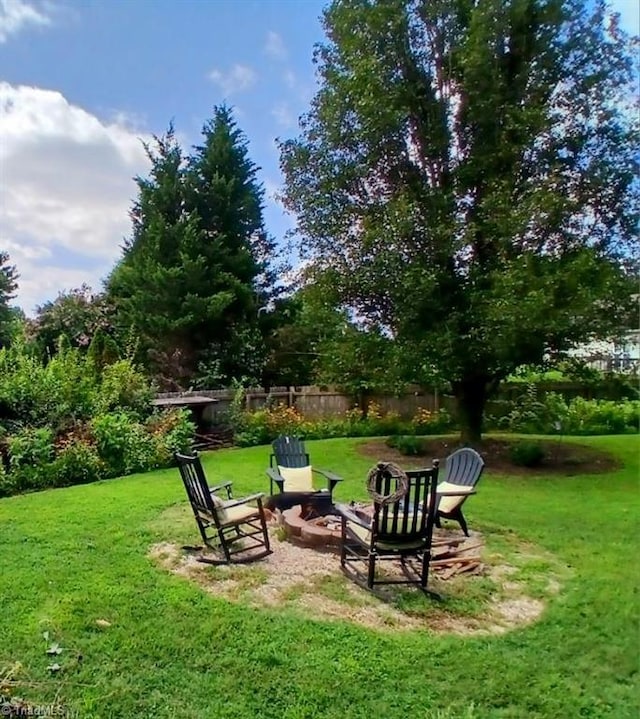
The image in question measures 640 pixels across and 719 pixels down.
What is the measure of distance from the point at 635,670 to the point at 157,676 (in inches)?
90.3

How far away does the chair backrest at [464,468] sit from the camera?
5109 millimetres

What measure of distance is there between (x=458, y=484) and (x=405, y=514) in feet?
5.64

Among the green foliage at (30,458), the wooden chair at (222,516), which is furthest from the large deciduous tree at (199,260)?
the wooden chair at (222,516)

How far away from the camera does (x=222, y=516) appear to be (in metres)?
4.23

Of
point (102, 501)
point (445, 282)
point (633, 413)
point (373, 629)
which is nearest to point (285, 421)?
point (445, 282)

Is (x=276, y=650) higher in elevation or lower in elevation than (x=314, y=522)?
lower

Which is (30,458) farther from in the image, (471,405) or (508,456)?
(508,456)

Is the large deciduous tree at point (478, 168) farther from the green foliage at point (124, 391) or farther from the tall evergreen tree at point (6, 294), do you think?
the tall evergreen tree at point (6, 294)

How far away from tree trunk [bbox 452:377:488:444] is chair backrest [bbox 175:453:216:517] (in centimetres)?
633

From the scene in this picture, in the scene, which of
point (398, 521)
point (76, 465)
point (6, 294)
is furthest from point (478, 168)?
point (6, 294)

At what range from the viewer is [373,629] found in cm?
312

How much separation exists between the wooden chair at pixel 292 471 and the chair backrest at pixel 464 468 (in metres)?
1.14

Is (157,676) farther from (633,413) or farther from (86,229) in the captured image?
(633,413)

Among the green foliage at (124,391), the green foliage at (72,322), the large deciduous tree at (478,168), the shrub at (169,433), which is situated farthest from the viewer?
the green foliage at (72,322)
